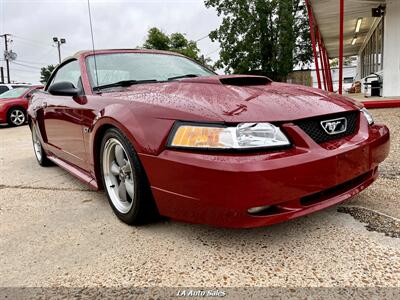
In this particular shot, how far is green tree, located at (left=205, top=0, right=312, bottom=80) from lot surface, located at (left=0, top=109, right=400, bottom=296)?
28409 mm

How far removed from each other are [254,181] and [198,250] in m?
0.61

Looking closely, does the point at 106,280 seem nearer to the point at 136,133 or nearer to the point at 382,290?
the point at 136,133

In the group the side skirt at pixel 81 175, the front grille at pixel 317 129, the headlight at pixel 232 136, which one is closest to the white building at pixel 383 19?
the side skirt at pixel 81 175

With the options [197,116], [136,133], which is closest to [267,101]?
[197,116]

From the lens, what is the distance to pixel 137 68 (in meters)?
3.12

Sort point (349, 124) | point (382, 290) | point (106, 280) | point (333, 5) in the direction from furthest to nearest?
point (333, 5)
point (349, 124)
point (106, 280)
point (382, 290)

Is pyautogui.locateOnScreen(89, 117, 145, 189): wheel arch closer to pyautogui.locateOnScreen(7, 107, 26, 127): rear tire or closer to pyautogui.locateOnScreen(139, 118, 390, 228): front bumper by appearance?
pyautogui.locateOnScreen(139, 118, 390, 228): front bumper

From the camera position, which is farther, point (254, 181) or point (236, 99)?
point (236, 99)

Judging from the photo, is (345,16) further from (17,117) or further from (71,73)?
(71,73)

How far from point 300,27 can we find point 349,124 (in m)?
32.2

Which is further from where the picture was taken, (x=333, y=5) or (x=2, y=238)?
(x=333, y=5)

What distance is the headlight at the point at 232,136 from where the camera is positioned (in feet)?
5.94

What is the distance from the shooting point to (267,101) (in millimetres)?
2094

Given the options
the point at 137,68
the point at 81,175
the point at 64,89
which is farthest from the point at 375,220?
the point at 64,89
